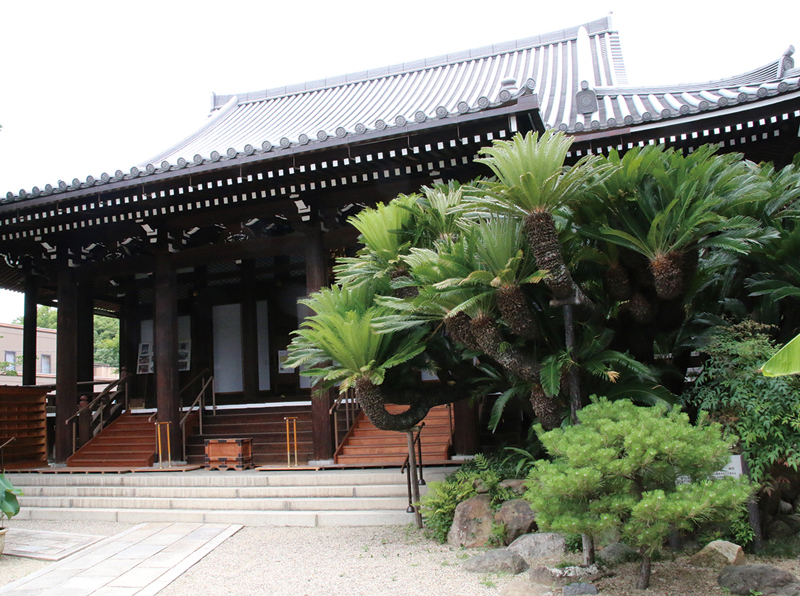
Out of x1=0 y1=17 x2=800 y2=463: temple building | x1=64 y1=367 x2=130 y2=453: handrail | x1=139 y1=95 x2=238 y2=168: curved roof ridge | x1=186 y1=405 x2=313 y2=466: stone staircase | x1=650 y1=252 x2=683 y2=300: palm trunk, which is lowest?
x1=186 y1=405 x2=313 y2=466: stone staircase

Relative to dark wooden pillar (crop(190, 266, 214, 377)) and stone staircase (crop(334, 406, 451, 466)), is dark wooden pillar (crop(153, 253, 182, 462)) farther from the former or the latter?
dark wooden pillar (crop(190, 266, 214, 377))

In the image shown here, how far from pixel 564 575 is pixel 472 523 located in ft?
4.56

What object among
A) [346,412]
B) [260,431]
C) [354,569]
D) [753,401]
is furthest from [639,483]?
[260,431]

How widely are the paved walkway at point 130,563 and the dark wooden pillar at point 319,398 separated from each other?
185 cm

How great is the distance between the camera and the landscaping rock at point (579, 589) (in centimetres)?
409

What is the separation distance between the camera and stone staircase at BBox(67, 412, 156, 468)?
998 cm

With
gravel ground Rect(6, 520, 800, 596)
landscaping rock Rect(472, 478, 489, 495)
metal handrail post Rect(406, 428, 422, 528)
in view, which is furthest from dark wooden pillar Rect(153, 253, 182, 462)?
landscaping rock Rect(472, 478, 489, 495)

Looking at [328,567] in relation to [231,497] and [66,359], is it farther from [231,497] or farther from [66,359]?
[66,359]

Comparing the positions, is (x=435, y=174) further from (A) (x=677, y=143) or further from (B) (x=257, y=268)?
(B) (x=257, y=268)

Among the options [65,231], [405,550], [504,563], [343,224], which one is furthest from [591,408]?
[65,231]

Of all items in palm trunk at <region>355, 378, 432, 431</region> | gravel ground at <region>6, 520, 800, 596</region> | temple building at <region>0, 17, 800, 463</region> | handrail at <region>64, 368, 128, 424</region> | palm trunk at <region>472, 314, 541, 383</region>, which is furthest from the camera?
handrail at <region>64, 368, 128, 424</region>

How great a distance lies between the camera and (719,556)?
454 cm

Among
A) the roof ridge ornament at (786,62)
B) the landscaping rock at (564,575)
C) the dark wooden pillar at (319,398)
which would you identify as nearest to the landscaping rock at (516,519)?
the landscaping rock at (564,575)

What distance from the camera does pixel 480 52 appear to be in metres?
15.7
